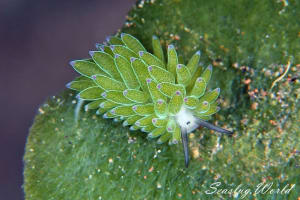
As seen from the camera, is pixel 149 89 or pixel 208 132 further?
pixel 208 132

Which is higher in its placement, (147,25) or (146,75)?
(147,25)

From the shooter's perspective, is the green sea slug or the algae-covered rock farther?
the algae-covered rock

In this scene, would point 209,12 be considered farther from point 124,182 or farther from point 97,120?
point 124,182

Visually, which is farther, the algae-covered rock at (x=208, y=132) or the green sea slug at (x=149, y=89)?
the algae-covered rock at (x=208, y=132)

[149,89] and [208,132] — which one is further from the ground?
[149,89]

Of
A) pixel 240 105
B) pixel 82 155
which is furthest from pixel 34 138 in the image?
pixel 240 105
